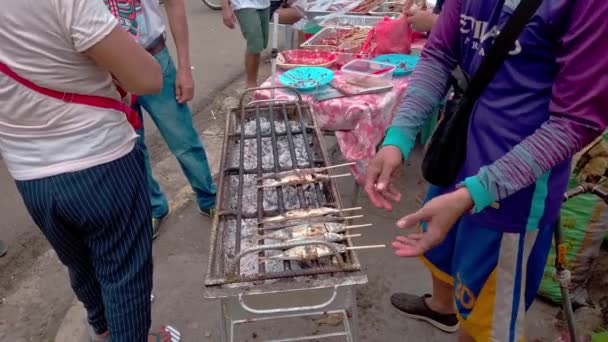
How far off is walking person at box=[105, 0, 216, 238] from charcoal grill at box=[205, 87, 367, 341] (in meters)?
0.47

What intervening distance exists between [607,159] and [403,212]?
5.43 feet

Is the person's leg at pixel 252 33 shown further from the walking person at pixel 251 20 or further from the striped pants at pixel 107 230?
the striped pants at pixel 107 230

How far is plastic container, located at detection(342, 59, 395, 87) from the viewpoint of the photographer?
3078 mm

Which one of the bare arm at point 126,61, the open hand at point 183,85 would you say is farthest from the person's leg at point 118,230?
the open hand at point 183,85

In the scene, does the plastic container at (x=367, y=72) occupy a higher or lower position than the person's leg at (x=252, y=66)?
higher

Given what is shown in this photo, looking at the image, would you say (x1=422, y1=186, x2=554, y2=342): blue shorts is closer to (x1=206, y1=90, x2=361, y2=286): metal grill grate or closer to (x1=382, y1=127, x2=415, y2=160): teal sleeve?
(x1=382, y1=127, x2=415, y2=160): teal sleeve

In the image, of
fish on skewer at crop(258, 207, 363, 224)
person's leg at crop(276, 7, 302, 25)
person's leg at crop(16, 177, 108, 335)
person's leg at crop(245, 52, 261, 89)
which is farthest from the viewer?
person's leg at crop(276, 7, 302, 25)

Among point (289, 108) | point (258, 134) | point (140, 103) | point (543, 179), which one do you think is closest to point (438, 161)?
point (543, 179)

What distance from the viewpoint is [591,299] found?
9.16ft

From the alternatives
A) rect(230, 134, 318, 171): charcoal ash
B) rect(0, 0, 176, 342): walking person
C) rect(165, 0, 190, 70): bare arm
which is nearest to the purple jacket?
rect(230, 134, 318, 171): charcoal ash

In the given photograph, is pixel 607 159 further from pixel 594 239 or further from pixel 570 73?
pixel 570 73

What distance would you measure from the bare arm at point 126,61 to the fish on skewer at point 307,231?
0.71 metres

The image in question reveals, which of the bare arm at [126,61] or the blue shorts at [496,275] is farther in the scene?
the blue shorts at [496,275]

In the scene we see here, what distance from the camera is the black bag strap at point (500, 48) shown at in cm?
129
